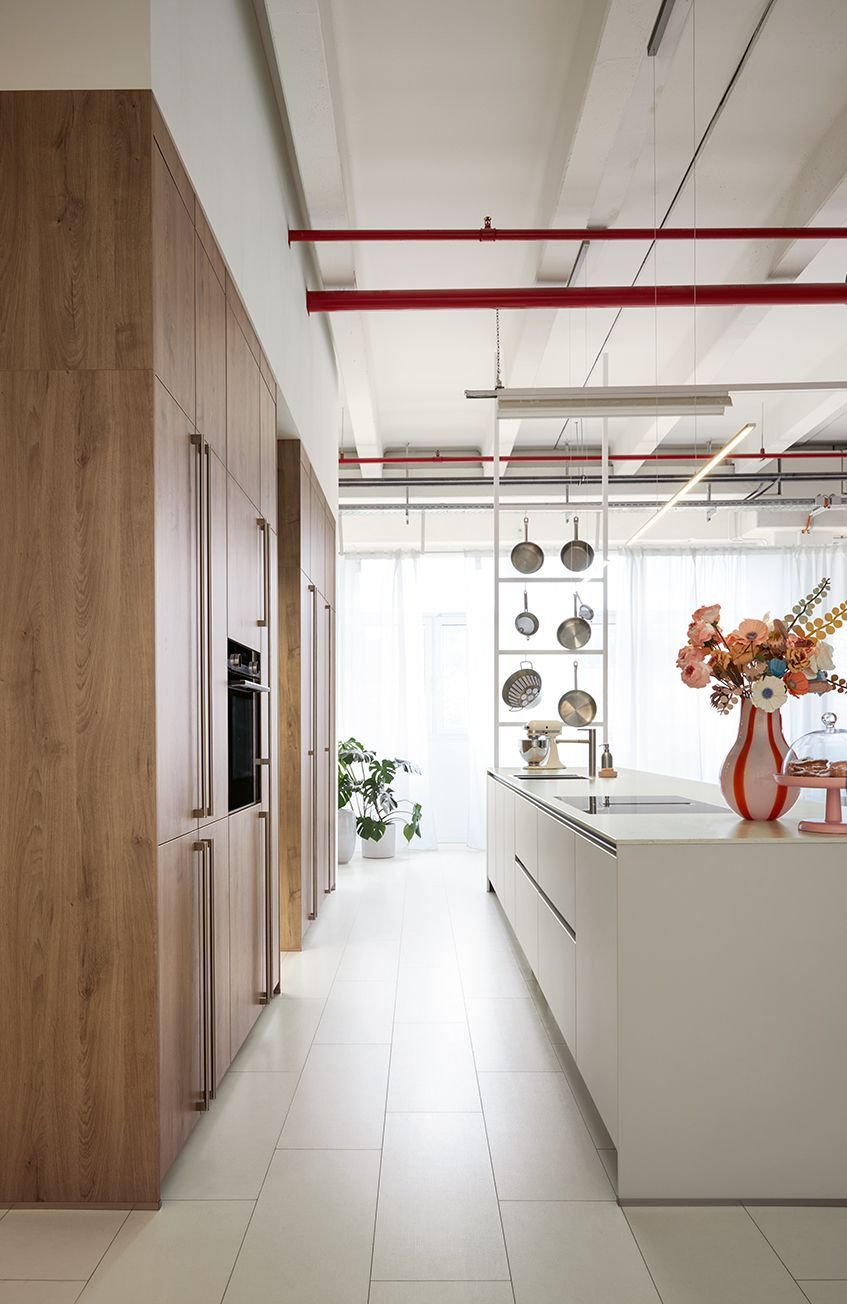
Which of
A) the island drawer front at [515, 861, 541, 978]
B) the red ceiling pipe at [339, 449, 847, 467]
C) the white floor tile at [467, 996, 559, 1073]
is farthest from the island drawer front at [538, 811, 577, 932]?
the red ceiling pipe at [339, 449, 847, 467]

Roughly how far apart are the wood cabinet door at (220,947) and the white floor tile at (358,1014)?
57cm

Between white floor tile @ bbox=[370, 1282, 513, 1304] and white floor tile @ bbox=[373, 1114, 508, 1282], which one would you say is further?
white floor tile @ bbox=[373, 1114, 508, 1282]

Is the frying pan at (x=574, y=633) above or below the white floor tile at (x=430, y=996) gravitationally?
above

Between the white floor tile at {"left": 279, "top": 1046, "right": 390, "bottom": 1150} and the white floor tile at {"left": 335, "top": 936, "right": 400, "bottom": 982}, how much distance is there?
98 centimetres

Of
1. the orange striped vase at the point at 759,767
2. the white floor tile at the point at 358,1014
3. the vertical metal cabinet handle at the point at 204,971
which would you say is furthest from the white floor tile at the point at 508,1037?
the orange striped vase at the point at 759,767

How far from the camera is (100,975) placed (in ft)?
7.34

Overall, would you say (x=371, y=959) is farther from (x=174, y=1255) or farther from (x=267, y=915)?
(x=174, y=1255)

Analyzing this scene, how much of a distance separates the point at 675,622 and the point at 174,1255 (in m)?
8.13

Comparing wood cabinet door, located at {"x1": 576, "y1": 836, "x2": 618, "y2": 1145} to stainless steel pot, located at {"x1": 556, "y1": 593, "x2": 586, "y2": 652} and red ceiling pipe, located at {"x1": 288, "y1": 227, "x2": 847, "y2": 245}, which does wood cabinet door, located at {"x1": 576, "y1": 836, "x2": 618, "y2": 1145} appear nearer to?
red ceiling pipe, located at {"x1": 288, "y1": 227, "x2": 847, "y2": 245}

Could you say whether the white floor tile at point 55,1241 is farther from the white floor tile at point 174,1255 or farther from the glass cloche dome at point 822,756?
the glass cloche dome at point 822,756

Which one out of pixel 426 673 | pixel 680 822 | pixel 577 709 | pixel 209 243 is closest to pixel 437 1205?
pixel 680 822

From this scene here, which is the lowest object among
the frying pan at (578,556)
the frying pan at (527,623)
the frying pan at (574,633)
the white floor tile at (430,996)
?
the white floor tile at (430,996)

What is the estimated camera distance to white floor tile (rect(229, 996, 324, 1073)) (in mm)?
3250

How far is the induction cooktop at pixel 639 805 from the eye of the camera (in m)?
3.11
